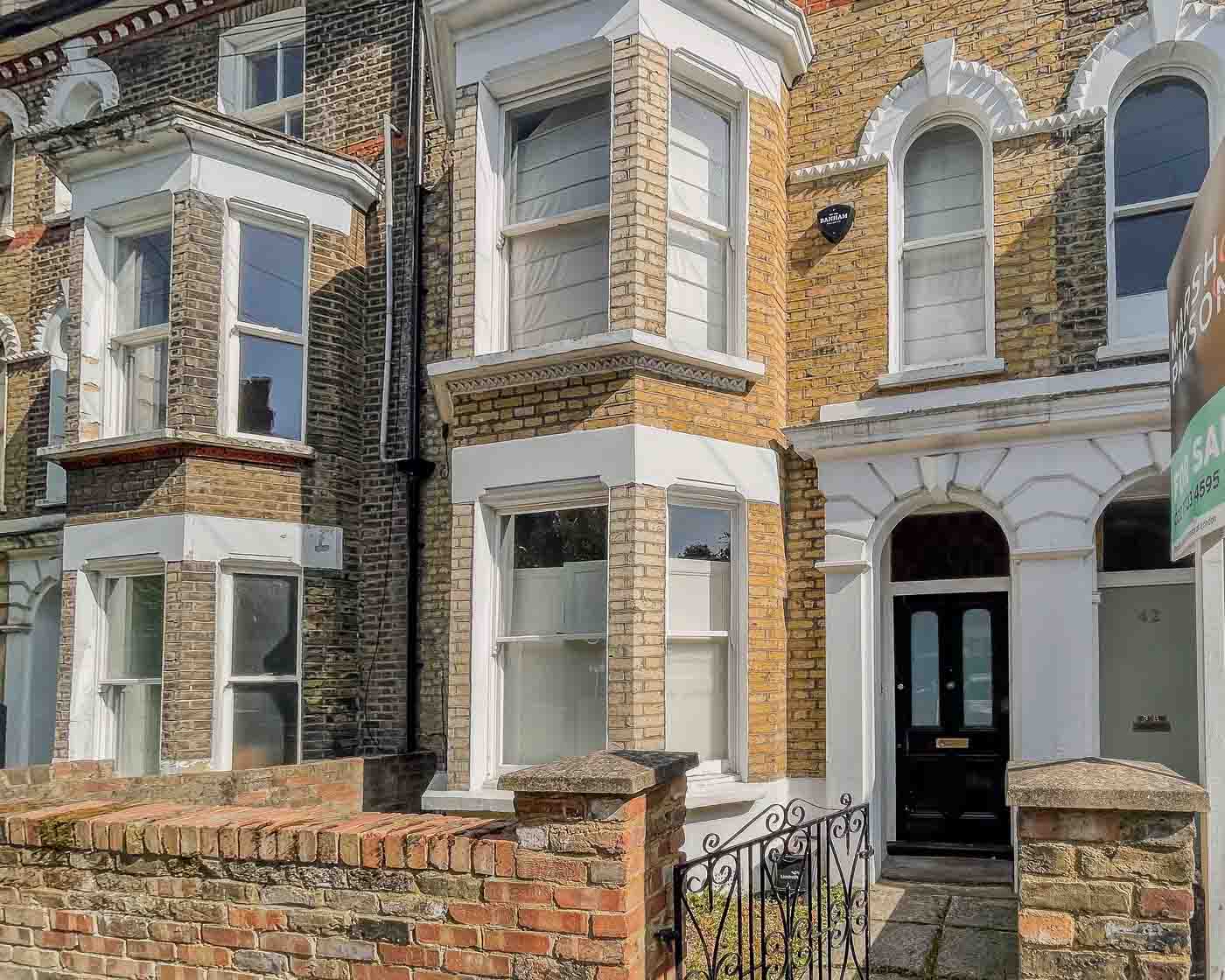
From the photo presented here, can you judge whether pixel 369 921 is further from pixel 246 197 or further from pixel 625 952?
pixel 246 197

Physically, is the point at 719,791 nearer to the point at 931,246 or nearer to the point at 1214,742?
the point at 1214,742

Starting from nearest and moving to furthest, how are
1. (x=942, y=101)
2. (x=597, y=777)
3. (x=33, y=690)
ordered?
(x=597, y=777) → (x=942, y=101) → (x=33, y=690)

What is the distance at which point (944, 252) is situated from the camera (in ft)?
30.8

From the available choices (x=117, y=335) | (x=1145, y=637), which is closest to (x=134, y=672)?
(x=117, y=335)

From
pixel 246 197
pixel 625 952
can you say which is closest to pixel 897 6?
pixel 246 197

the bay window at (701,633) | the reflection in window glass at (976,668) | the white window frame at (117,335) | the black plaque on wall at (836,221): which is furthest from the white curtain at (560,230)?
the reflection in window glass at (976,668)

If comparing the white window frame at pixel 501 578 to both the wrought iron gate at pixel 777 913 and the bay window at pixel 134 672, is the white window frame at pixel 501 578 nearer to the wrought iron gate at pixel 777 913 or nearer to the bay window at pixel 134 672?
the wrought iron gate at pixel 777 913

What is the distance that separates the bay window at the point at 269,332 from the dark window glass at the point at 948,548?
5.54 m

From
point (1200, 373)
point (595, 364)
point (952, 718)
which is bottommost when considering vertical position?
point (952, 718)

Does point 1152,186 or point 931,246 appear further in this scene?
point 931,246

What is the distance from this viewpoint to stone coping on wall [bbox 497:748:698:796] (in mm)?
4477

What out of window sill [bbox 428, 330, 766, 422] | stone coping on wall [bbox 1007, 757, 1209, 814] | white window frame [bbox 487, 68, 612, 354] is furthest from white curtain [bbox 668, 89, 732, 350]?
stone coping on wall [bbox 1007, 757, 1209, 814]

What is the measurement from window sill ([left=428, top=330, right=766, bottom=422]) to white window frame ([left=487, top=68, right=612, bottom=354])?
0.26 m

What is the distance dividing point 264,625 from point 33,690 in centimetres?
462
